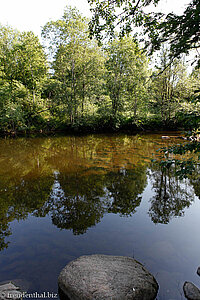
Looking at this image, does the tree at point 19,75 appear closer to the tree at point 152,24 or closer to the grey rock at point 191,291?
the tree at point 152,24

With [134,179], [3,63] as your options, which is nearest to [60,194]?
[134,179]

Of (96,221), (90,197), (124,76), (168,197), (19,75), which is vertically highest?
(19,75)

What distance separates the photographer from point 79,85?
2547 centimetres

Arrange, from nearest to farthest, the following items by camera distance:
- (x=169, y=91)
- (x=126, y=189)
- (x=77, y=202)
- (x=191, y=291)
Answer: (x=191, y=291), (x=77, y=202), (x=126, y=189), (x=169, y=91)

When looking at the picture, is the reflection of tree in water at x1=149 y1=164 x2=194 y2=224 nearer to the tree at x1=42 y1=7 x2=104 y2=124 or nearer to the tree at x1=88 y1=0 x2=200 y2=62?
the tree at x1=88 y1=0 x2=200 y2=62

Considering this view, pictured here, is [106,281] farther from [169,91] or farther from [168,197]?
[169,91]

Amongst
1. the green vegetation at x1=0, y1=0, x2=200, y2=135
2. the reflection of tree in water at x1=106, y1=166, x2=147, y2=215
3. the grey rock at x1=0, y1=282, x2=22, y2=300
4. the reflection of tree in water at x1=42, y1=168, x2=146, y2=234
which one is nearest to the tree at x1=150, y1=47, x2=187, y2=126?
the green vegetation at x1=0, y1=0, x2=200, y2=135

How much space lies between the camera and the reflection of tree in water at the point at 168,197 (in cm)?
593

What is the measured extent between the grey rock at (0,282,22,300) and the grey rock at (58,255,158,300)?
0.68 m

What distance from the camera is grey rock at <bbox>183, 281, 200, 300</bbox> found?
3.07 meters

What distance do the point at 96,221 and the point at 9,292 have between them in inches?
116

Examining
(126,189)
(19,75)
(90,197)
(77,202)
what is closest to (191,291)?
(77,202)

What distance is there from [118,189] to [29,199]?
341cm

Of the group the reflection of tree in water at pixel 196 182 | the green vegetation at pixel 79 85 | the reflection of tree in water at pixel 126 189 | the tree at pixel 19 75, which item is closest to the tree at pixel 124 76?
the green vegetation at pixel 79 85
